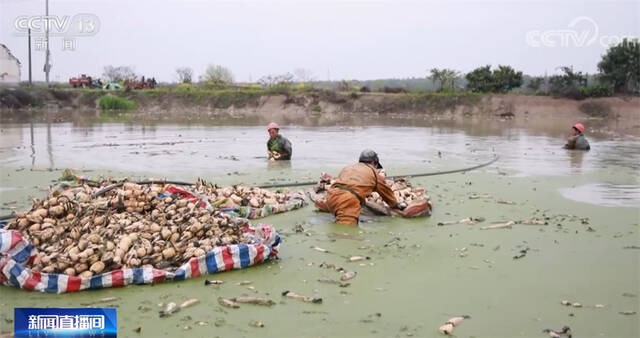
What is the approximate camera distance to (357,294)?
4871mm

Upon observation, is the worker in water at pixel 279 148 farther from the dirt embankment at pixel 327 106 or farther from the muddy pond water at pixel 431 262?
the dirt embankment at pixel 327 106

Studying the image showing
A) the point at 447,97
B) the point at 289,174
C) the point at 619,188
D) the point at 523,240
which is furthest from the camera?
the point at 447,97

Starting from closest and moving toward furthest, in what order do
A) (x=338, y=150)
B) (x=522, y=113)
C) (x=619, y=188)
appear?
(x=619, y=188) < (x=338, y=150) < (x=522, y=113)

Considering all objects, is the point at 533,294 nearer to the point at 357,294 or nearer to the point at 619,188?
the point at 357,294

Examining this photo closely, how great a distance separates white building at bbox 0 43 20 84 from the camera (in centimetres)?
3105

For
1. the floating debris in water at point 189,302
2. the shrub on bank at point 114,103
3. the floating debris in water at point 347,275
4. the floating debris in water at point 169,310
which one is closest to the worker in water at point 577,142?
the floating debris in water at point 347,275

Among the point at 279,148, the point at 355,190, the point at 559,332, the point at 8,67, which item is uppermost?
the point at 8,67

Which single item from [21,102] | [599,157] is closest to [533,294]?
[599,157]

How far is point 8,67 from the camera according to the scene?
3603cm

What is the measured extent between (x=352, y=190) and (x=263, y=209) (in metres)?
1.16

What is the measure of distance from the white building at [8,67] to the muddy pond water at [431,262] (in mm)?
20369

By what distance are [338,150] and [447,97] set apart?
25.4m

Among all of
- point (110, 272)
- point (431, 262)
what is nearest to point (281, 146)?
point (431, 262)

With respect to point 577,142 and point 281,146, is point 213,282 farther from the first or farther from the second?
point 577,142
